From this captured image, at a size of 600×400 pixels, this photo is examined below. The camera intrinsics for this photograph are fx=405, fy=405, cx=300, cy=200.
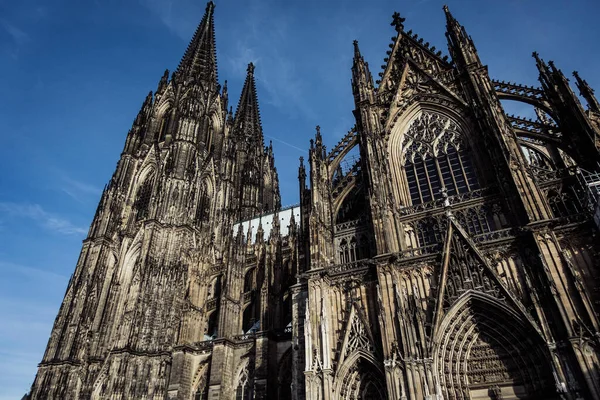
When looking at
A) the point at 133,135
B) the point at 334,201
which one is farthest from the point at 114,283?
the point at 334,201

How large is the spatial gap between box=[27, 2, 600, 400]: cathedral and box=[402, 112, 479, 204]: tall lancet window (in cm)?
8

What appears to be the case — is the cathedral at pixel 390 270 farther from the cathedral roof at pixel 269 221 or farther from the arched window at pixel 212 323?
the cathedral roof at pixel 269 221

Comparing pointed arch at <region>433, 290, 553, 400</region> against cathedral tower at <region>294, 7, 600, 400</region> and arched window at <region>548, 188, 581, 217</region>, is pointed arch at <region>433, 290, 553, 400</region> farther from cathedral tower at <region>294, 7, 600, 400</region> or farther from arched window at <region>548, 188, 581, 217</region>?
arched window at <region>548, 188, 581, 217</region>

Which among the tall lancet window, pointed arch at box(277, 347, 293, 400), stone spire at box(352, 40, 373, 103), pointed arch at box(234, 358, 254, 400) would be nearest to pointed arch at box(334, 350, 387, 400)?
pointed arch at box(277, 347, 293, 400)

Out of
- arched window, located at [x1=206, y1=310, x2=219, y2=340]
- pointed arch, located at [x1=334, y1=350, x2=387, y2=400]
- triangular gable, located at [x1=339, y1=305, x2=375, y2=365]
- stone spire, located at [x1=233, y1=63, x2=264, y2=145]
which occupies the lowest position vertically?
pointed arch, located at [x1=334, y1=350, x2=387, y2=400]

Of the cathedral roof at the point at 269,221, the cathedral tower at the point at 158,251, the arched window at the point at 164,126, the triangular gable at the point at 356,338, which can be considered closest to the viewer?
the triangular gable at the point at 356,338

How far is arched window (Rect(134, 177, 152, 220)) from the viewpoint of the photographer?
117 feet

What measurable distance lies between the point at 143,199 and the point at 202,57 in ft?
73.3

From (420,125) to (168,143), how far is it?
26160 mm

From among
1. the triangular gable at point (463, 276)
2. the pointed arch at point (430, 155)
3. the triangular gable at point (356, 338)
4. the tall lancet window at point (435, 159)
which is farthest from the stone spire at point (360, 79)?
the triangular gable at point (356, 338)

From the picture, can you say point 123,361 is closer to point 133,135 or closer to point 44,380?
point 44,380

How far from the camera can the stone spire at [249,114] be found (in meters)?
53.3

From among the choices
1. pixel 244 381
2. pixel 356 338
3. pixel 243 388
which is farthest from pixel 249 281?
pixel 356 338

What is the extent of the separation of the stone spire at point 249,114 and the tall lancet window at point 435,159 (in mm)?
→ 32908
